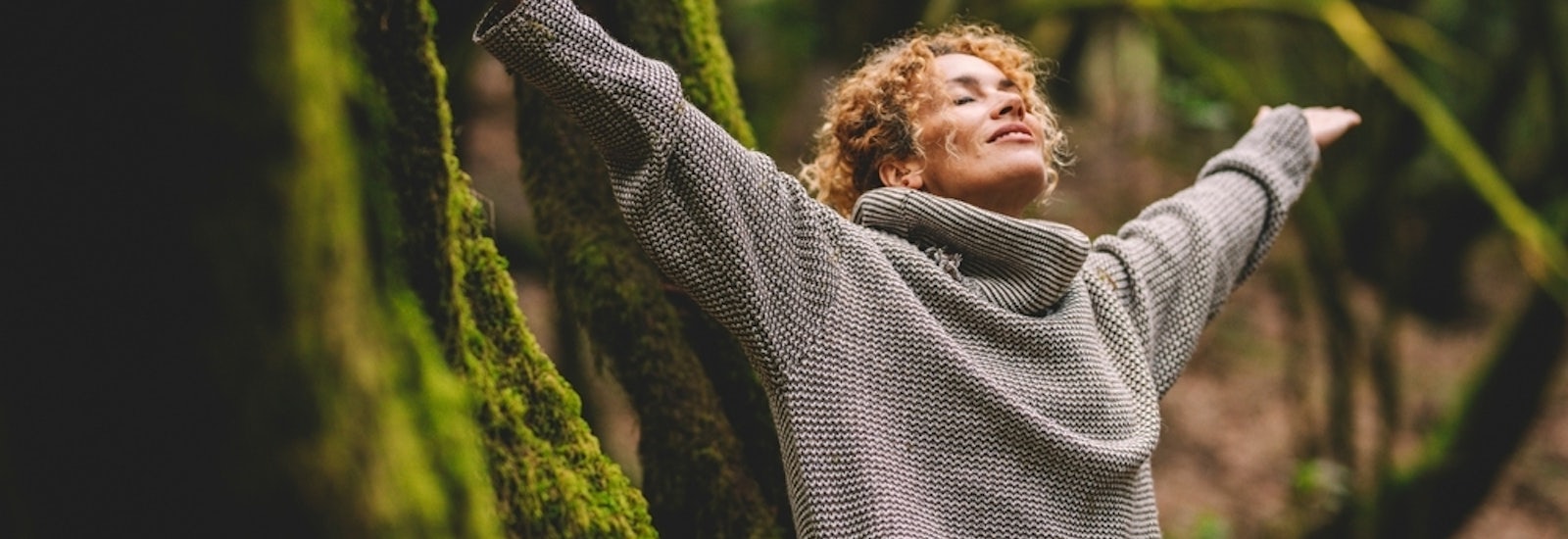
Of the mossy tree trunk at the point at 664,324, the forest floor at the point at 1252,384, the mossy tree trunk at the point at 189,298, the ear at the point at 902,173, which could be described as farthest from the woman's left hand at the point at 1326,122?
the mossy tree trunk at the point at 189,298

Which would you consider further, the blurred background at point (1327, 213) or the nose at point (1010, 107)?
the blurred background at point (1327, 213)

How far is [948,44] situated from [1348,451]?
396 cm

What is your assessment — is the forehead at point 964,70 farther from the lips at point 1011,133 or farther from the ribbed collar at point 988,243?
the ribbed collar at point 988,243

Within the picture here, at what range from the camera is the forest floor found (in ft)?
21.4

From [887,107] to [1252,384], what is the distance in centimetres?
746

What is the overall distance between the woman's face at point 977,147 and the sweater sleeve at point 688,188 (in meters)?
0.34

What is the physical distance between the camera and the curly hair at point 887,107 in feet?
7.02

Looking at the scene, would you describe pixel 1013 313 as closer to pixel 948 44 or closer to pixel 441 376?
pixel 948 44

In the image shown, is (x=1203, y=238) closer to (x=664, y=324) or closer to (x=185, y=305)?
(x=664, y=324)

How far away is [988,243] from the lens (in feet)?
6.20

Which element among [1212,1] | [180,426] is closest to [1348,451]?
[1212,1]

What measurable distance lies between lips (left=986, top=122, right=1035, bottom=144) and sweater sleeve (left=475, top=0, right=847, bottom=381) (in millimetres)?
389

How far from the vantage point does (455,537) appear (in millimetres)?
879

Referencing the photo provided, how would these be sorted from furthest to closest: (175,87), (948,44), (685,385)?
(948,44) → (685,385) → (175,87)
